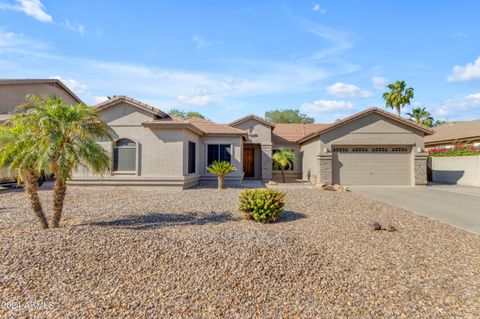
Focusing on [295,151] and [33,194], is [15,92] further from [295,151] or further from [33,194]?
[295,151]

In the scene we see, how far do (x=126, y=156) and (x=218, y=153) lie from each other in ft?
18.9

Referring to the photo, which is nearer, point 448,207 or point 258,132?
point 448,207

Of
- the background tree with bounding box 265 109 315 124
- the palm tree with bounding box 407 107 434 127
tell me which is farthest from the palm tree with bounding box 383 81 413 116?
the background tree with bounding box 265 109 315 124

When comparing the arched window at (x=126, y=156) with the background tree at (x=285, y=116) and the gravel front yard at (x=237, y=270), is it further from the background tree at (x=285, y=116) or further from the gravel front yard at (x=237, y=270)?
the background tree at (x=285, y=116)

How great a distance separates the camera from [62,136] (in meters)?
5.93

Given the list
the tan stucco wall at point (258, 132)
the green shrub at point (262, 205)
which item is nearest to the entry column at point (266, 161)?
the tan stucco wall at point (258, 132)

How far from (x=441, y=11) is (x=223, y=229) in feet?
45.3

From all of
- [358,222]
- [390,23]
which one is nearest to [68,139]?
[358,222]

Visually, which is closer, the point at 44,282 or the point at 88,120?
the point at 44,282

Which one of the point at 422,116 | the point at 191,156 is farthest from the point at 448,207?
the point at 422,116

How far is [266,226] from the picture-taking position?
678cm

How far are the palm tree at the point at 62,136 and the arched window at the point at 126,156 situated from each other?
23.7 feet

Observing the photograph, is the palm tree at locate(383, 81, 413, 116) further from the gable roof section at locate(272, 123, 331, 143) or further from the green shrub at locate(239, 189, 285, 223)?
the green shrub at locate(239, 189, 285, 223)

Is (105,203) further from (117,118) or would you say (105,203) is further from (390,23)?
(390,23)
